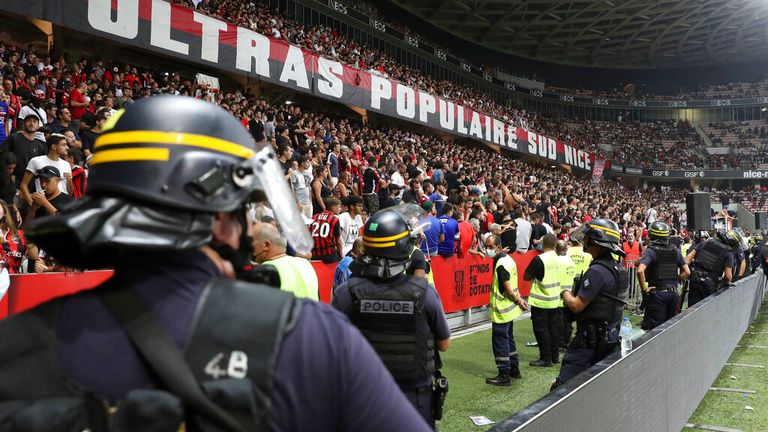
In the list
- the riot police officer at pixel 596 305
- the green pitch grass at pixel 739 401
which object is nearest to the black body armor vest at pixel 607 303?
the riot police officer at pixel 596 305

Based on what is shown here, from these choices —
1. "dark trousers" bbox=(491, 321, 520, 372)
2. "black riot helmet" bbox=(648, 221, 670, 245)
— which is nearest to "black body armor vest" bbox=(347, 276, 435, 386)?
"dark trousers" bbox=(491, 321, 520, 372)

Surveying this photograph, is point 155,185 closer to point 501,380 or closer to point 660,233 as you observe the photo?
point 501,380

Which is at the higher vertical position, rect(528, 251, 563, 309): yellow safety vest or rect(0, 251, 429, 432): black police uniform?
rect(0, 251, 429, 432): black police uniform

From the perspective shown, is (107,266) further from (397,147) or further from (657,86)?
(657,86)

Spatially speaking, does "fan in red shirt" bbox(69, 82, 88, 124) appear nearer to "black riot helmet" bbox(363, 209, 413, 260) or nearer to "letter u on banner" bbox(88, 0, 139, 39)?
"letter u on banner" bbox(88, 0, 139, 39)

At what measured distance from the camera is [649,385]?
13.9ft

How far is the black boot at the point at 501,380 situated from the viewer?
7.49m

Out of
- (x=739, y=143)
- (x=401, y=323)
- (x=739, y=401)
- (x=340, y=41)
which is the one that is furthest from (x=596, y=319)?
(x=739, y=143)

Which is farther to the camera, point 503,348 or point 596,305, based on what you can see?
point 503,348

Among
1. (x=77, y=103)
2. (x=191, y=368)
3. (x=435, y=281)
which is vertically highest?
(x=77, y=103)

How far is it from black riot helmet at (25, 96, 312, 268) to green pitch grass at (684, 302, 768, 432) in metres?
6.50

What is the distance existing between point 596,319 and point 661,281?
4.01 meters

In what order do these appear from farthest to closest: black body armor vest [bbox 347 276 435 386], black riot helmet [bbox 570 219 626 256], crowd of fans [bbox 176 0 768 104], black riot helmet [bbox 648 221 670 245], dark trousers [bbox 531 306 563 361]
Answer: crowd of fans [bbox 176 0 768 104]
black riot helmet [bbox 648 221 670 245]
dark trousers [bbox 531 306 563 361]
black riot helmet [bbox 570 219 626 256]
black body armor vest [bbox 347 276 435 386]

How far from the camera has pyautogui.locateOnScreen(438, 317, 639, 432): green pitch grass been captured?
Result: 6.30m
